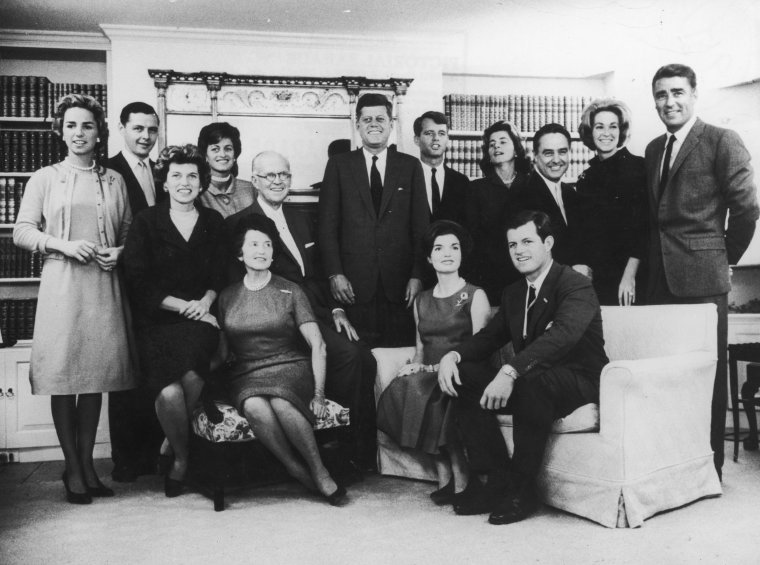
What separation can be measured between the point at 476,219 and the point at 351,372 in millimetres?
1040

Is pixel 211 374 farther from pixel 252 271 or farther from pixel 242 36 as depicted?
pixel 242 36

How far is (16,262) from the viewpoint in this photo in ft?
14.6

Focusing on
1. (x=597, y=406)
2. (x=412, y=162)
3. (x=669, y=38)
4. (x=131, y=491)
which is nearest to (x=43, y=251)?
(x=131, y=491)

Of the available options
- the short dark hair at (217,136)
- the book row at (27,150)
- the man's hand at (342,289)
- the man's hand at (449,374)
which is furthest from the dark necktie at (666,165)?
the book row at (27,150)

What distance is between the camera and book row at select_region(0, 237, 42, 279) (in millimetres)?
4449

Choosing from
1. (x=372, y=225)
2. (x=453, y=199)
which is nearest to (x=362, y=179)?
(x=372, y=225)

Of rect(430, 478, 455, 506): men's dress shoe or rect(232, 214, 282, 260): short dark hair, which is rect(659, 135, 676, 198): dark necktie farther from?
rect(232, 214, 282, 260): short dark hair

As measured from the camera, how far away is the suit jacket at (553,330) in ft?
8.57

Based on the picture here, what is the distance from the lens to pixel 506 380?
2.59 metres

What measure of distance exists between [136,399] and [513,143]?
2.24 m

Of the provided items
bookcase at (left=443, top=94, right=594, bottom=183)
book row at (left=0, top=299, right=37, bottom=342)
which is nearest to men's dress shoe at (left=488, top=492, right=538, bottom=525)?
bookcase at (left=443, top=94, right=594, bottom=183)

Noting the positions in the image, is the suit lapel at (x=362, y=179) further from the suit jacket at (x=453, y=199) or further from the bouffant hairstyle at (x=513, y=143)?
the bouffant hairstyle at (x=513, y=143)

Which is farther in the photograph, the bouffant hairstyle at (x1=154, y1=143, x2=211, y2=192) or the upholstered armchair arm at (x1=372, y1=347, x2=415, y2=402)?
the upholstered armchair arm at (x1=372, y1=347, x2=415, y2=402)

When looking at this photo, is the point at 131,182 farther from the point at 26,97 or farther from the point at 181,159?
the point at 26,97
